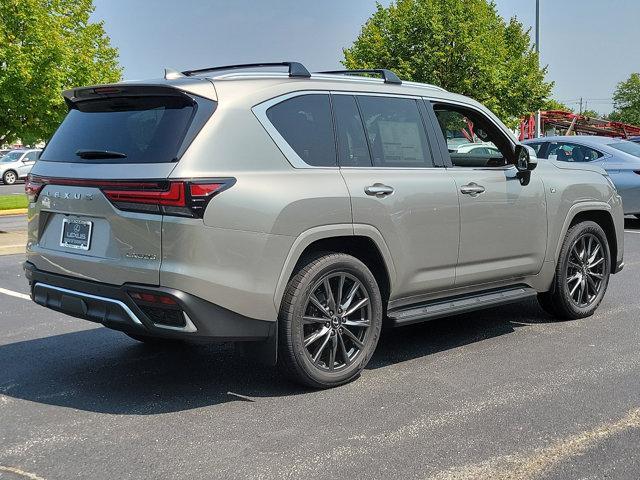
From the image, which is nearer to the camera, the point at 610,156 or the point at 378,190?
the point at 378,190

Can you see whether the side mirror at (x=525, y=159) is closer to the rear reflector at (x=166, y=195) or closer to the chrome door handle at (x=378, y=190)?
the chrome door handle at (x=378, y=190)

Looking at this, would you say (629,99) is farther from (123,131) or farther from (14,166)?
(123,131)

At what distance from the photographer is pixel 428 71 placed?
29.8 meters

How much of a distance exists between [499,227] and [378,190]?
1.27m

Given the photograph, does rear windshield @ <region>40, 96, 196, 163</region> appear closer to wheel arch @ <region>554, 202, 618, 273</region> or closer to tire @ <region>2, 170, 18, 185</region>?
wheel arch @ <region>554, 202, 618, 273</region>

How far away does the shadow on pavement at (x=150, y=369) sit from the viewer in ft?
14.7

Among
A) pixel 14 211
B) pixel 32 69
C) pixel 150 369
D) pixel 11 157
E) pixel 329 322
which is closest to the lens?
pixel 329 322

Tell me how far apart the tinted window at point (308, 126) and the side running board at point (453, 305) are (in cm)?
114

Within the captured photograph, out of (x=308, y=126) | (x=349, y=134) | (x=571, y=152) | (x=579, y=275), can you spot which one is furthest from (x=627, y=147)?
(x=308, y=126)

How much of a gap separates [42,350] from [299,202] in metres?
2.57

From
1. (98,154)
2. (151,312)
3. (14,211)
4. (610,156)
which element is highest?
(610,156)

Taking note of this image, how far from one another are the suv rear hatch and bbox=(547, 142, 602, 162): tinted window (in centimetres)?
1013

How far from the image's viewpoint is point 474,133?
6.27 m

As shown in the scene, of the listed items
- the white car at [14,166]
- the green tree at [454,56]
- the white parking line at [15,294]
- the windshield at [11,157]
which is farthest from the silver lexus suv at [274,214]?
the windshield at [11,157]
